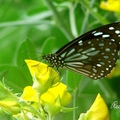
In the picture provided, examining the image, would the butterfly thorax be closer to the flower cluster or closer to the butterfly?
A: the butterfly

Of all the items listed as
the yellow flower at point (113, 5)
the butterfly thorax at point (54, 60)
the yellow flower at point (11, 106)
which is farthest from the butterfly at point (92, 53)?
the yellow flower at point (11, 106)

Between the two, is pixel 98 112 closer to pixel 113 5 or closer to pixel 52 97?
pixel 52 97

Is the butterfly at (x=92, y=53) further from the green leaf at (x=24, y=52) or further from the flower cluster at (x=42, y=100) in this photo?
the flower cluster at (x=42, y=100)

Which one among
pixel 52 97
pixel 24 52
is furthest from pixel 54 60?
pixel 52 97

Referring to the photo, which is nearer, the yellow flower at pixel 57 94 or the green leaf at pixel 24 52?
the yellow flower at pixel 57 94

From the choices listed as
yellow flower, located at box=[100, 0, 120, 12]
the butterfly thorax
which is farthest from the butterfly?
yellow flower, located at box=[100, 0, 120, 12]

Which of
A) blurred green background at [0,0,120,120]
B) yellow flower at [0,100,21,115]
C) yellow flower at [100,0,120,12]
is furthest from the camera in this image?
yellow flower at [100,0,120,12]
